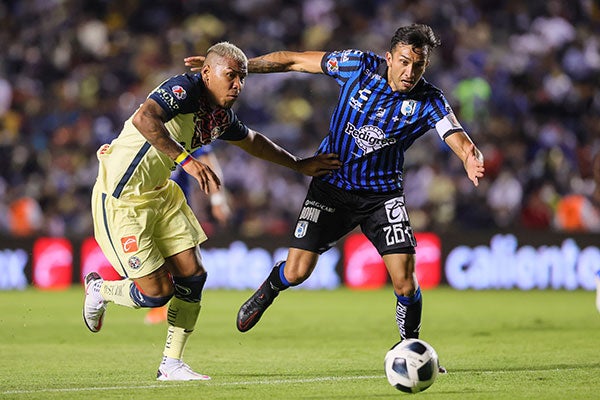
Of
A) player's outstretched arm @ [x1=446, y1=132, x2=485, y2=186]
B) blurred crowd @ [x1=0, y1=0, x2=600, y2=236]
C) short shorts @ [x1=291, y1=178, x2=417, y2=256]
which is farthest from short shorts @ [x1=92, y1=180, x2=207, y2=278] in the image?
blurred crowd @ [x1=0, y1=0, x2=600, y2=236]

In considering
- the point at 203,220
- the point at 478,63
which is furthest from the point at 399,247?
the point at 478,63

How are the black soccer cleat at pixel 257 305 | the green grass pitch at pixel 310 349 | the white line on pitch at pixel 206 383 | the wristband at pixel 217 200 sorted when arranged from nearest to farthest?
the white line on pitch at pixel 206 383 → the green grass pitch at pixel 310 349 → the black soccer cleat at pixel 257 305 → the wristband at pixel 217 200

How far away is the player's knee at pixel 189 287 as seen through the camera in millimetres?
7684

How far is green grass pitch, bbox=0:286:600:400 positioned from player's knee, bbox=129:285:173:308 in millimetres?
547

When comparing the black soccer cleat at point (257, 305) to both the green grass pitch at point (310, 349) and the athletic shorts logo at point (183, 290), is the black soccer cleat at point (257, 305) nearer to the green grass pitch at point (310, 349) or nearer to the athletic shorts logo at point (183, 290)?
the green grass pitch at point (310, 349)

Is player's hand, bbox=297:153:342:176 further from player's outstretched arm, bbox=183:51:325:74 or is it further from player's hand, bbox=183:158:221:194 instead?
player's hand, bbox=183:158:221:194

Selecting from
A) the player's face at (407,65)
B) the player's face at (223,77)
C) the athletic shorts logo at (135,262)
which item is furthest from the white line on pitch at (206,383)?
the player's face at (407,65)

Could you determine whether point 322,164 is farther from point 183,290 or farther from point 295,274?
point 183,290

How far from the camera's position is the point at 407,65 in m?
7.65

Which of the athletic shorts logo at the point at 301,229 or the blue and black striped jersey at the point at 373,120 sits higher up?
the blue and black striped jersey at the point at 373,120

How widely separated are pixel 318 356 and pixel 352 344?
3.42ft

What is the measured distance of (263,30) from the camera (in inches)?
829

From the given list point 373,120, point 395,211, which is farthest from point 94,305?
point 373,120

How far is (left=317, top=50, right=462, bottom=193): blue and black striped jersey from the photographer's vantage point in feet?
25.9
